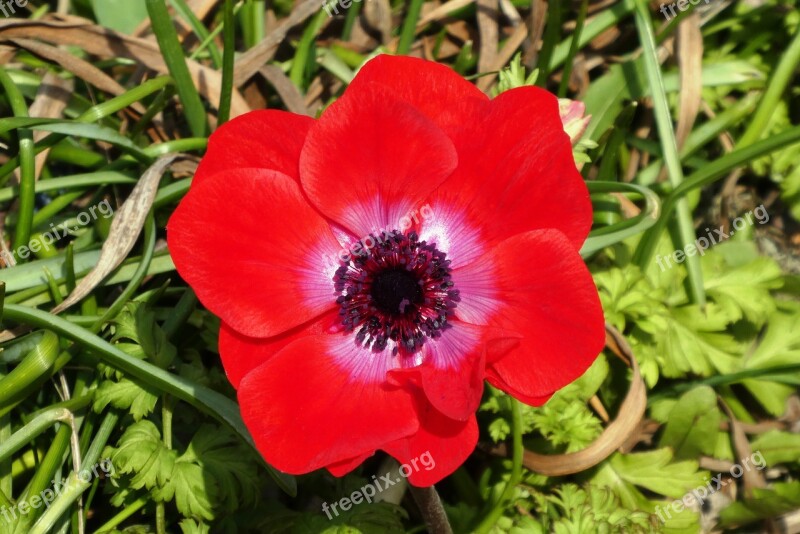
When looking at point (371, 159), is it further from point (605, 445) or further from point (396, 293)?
point (605, 445)

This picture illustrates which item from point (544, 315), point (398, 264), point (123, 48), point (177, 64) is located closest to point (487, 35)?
point (177, 64)

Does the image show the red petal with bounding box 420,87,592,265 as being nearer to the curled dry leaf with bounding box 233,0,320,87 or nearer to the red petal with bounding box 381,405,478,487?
the red petal with bounding box 381,405,478,487

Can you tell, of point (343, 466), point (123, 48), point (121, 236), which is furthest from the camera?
point (123, 48)

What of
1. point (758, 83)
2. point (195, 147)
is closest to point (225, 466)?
point (195, 147)

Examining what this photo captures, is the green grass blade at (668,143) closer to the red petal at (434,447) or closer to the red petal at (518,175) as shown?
the red petal at (518,175)

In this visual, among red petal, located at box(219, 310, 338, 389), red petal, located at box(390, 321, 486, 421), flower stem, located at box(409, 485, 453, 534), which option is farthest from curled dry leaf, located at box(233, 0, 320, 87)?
flower stem, located at box(409, 485, 453, 534)
